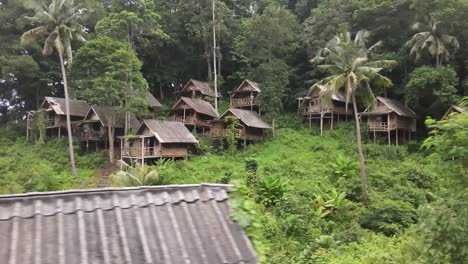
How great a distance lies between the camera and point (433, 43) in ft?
95.1

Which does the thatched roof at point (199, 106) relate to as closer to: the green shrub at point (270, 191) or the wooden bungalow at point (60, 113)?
the wooden bungalow at point (60, 113)

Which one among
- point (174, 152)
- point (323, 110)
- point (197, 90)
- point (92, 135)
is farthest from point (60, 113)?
point (323, 110)

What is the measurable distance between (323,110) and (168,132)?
13869 millimetres

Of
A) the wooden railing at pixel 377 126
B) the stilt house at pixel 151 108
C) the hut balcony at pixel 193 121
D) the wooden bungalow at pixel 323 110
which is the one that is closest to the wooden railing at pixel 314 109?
the wooden bungalow at pixel 323 110

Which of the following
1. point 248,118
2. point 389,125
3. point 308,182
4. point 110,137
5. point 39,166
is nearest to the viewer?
point 308,182

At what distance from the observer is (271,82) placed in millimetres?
33719

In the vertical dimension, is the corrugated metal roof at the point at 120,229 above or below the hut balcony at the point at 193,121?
below

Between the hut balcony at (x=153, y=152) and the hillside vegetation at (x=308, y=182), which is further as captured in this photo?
the hut balcony at (x=153, y=152)

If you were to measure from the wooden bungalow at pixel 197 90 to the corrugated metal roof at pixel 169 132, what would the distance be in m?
8.98

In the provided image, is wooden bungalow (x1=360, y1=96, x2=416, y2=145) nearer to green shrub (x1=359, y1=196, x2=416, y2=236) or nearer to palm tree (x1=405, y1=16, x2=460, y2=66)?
palm tree (x1=405, y1=16, x2=460, y2=66)

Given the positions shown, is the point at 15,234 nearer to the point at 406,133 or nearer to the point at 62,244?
the point at 62,244

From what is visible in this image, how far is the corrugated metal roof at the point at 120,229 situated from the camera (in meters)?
2.97

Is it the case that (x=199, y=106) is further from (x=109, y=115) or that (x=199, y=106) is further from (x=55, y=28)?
(x=55, y=28)

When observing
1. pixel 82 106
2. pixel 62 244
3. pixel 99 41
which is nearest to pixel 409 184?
pixel 62 244
